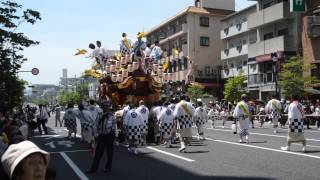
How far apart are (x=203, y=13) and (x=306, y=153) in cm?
4850

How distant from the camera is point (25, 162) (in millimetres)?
2941

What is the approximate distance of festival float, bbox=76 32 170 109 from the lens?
2022cm

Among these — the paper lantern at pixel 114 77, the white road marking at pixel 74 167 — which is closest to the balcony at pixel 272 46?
the paper lantern at pixel 114 77

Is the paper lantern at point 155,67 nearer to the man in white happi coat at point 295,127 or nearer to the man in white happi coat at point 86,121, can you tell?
the man in white happi coat at point 86,121

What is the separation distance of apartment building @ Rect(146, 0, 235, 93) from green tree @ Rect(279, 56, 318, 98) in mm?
22898

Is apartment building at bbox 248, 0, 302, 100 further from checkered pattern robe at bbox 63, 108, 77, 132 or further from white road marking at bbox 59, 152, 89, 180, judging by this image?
white road marking at bbox 59, 152, 89, 180

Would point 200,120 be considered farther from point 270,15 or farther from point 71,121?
point 270,15

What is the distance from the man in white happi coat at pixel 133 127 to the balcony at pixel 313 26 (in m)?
25.3

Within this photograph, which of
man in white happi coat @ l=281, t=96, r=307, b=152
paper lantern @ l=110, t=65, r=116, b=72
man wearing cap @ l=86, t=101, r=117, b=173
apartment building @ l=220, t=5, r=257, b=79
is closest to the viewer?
man wearing cap @ l=86, t=101, r=117, b=173

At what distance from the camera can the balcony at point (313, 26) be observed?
A: 3656 centimetres

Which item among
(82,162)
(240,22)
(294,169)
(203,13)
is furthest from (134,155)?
(203,13)

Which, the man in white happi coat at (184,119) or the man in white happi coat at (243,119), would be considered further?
the man in white happi coat at (243,119)

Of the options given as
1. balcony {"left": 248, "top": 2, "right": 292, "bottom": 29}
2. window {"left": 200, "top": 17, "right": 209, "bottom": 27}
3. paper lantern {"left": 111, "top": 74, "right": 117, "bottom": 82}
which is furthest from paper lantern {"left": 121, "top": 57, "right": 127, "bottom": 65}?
window {"left": 200, "top": 17, "right": 209, "bottom": 27}

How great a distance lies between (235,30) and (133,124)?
39081 mm
